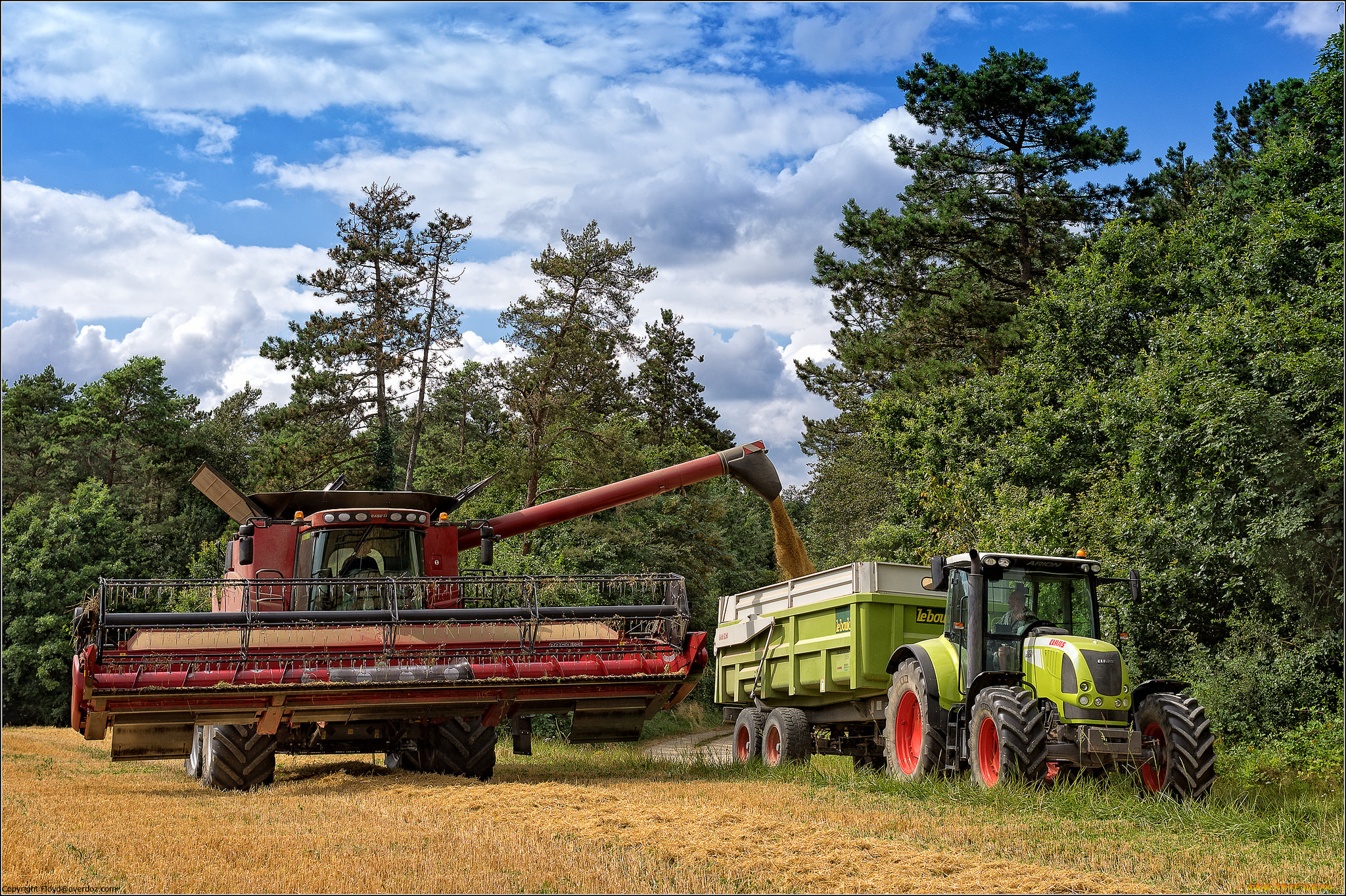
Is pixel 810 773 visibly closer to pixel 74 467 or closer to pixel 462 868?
pixel 462 868

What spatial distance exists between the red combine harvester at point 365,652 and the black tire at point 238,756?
0.7 inches

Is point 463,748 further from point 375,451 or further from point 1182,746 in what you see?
point 375,451

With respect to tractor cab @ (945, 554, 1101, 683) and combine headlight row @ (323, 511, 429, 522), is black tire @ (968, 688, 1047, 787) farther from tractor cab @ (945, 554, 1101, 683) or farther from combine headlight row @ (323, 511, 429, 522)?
combine headlight row @ (323, 511, 429, 522)

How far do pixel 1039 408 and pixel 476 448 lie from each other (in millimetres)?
18885

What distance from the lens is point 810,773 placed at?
13.2m

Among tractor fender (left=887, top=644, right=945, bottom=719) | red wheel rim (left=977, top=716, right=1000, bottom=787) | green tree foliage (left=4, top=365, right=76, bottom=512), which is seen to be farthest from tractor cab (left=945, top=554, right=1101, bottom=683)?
green tree foliage (left=4, top=365, right=76, bottom=512)

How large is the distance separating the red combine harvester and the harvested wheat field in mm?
619

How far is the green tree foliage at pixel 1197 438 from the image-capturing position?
655 inches

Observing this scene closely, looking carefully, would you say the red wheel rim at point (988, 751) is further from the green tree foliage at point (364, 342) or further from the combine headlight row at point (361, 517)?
the green tree foliage at point (364, 342)

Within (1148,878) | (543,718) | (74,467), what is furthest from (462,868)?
(74,467)

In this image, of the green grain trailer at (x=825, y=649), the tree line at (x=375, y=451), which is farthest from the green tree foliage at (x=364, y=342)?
the green grain trailer at (x=825, y=649)

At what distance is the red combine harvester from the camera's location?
10914mm

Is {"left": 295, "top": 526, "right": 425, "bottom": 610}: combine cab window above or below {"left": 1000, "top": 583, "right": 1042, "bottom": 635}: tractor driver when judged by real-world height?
above

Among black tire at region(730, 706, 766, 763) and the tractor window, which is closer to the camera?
the tractor window
